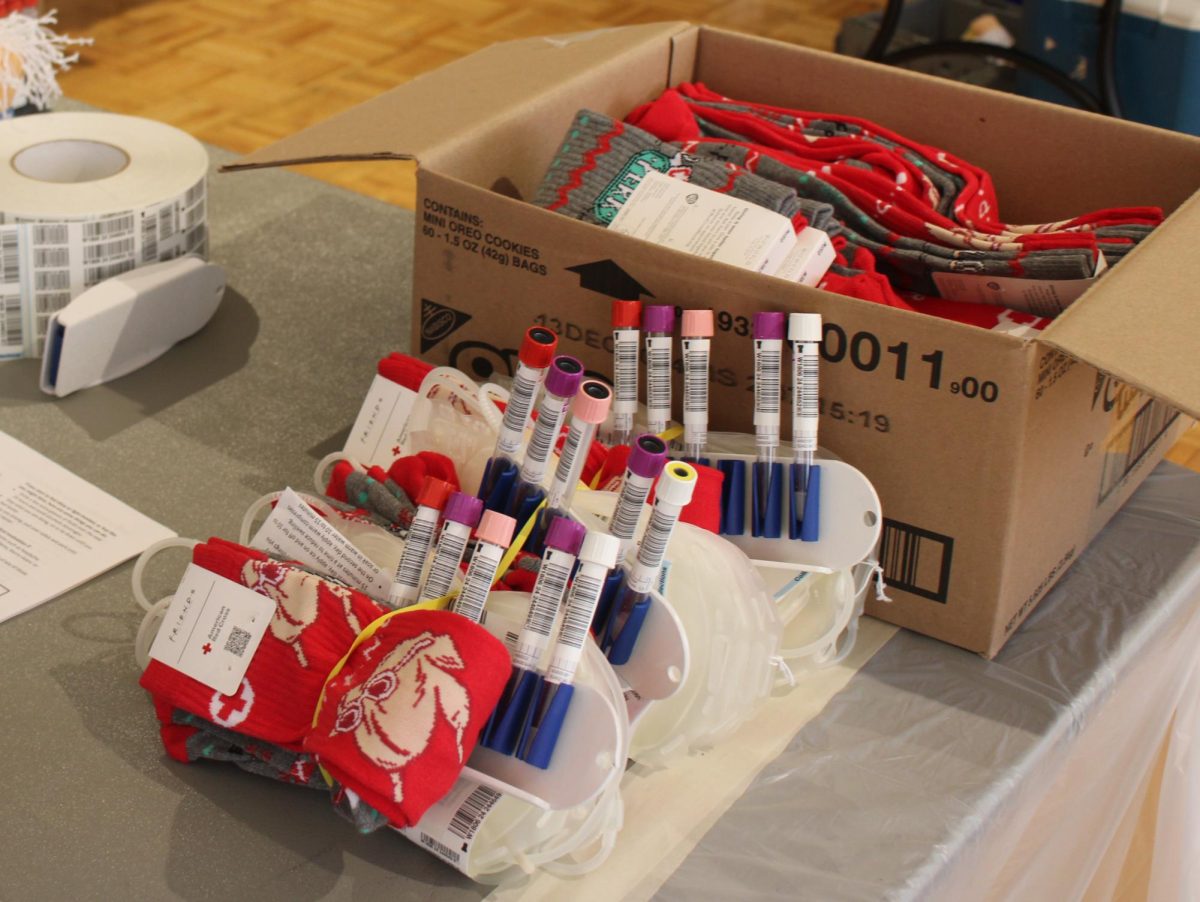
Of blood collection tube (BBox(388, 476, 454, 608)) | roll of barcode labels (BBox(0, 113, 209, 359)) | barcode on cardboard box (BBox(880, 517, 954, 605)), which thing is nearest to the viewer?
blood collection tube (BBox(388, 476, 454, 608))

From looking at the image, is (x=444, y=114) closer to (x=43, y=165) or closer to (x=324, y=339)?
(x=324, y=339)

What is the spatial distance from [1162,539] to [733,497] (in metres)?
0.38

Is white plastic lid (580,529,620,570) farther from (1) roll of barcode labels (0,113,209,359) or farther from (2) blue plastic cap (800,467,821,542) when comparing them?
(1) roll of barcode labels (0,113,209,359)

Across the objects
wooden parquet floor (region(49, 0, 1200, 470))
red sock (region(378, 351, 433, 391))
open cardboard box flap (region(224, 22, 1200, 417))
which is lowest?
wooden parquet floor (region(49, 0, 1200, 470))

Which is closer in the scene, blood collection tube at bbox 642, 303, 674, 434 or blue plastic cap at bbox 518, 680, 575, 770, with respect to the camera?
blue plastic cap at bbox 518, 680, 575, 770

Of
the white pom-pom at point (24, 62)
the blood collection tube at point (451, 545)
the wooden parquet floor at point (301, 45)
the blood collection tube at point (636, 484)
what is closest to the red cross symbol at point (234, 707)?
the blood collection tube at point (451, 545)

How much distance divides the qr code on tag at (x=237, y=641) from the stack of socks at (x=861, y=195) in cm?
46

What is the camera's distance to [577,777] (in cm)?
69

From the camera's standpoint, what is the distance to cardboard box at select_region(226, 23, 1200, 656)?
836 mm

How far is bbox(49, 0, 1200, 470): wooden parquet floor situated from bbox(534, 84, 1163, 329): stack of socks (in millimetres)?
1073

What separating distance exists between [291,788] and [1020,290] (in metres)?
0.63

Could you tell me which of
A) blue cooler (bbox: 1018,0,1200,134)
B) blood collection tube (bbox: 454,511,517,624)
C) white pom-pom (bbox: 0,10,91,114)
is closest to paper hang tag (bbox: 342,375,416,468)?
blood collection tube (bbox: 454,511,517,624)

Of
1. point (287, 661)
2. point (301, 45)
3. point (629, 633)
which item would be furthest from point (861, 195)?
point (301, 45)

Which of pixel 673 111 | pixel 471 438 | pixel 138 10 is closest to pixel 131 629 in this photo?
pixel 471 438
